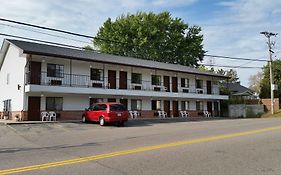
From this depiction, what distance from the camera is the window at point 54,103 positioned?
29.3 m

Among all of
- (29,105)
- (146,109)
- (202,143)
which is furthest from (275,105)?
(202,143)

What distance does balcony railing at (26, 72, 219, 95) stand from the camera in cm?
2881

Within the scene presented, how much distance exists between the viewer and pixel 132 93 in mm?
33688

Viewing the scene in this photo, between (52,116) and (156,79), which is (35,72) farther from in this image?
(156,79)

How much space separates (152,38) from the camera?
5591cm

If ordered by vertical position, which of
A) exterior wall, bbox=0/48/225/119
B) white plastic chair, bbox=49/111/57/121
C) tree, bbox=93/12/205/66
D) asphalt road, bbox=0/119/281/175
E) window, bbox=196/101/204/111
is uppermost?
tree, bbox=93/12/205/66

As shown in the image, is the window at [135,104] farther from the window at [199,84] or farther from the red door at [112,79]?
the window at [199,84]

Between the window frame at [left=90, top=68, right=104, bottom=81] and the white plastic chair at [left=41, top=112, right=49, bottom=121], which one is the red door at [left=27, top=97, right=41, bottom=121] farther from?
the window frame at [left=90, top=68, right=104, bottom=81]

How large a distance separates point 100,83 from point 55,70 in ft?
16.5

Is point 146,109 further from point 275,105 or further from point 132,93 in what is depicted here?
point 275,105

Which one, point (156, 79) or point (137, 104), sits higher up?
point (156, 79)

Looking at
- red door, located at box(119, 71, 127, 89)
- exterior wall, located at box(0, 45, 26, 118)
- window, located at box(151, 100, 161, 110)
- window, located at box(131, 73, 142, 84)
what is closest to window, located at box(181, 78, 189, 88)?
window, located at box(151, 100, 161, 110)

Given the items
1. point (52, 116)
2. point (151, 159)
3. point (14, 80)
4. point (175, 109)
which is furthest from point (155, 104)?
point (151, 159)

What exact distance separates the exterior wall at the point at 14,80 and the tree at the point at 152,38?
2037cm
